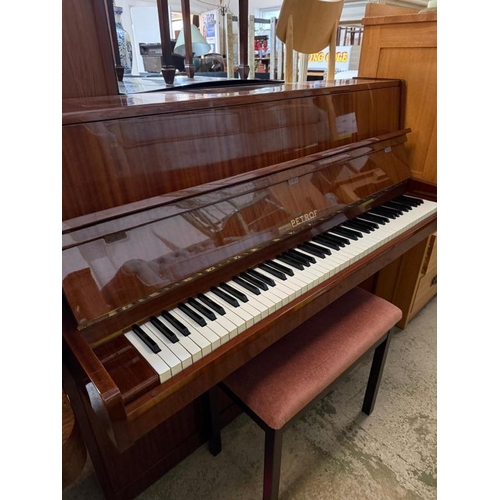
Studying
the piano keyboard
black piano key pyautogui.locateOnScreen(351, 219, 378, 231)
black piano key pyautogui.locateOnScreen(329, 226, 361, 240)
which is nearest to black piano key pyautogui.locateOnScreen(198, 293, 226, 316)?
the piano keyboard

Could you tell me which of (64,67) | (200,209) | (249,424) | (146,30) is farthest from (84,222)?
(146,30)

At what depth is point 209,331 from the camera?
788 millimetres

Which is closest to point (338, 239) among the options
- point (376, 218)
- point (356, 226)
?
point (356, 226)

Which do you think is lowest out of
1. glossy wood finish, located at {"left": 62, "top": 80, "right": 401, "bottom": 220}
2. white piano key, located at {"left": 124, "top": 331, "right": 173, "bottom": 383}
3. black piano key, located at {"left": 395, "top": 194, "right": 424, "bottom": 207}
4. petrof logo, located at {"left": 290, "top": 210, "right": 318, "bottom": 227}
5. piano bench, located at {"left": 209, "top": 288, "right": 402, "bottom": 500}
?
piano bench, located at {"left": 209, "top": 288, "right": 402, "bottom": 500}

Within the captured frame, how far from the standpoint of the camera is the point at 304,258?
1076mm

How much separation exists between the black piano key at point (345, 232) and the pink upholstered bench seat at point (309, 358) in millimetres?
236

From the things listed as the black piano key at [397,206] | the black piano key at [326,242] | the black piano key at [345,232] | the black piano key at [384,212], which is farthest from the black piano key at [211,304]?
the black piano key at [397,206]

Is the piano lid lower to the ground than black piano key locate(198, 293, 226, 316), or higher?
higher

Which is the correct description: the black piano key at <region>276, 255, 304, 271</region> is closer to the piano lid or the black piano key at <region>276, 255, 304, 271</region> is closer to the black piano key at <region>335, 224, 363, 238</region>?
the piano lid

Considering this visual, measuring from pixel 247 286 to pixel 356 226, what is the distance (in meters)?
0.58

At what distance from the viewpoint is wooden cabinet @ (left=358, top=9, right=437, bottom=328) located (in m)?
1.47

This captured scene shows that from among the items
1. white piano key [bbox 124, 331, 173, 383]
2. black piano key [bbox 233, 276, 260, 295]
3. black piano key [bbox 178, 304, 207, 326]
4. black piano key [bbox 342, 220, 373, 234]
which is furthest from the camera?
black piano key [bbox 342, 220, 373, 234]

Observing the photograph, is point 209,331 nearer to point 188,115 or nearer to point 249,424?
point 188,115

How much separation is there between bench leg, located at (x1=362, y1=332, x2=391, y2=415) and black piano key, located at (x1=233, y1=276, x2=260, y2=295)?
0.64 meters
